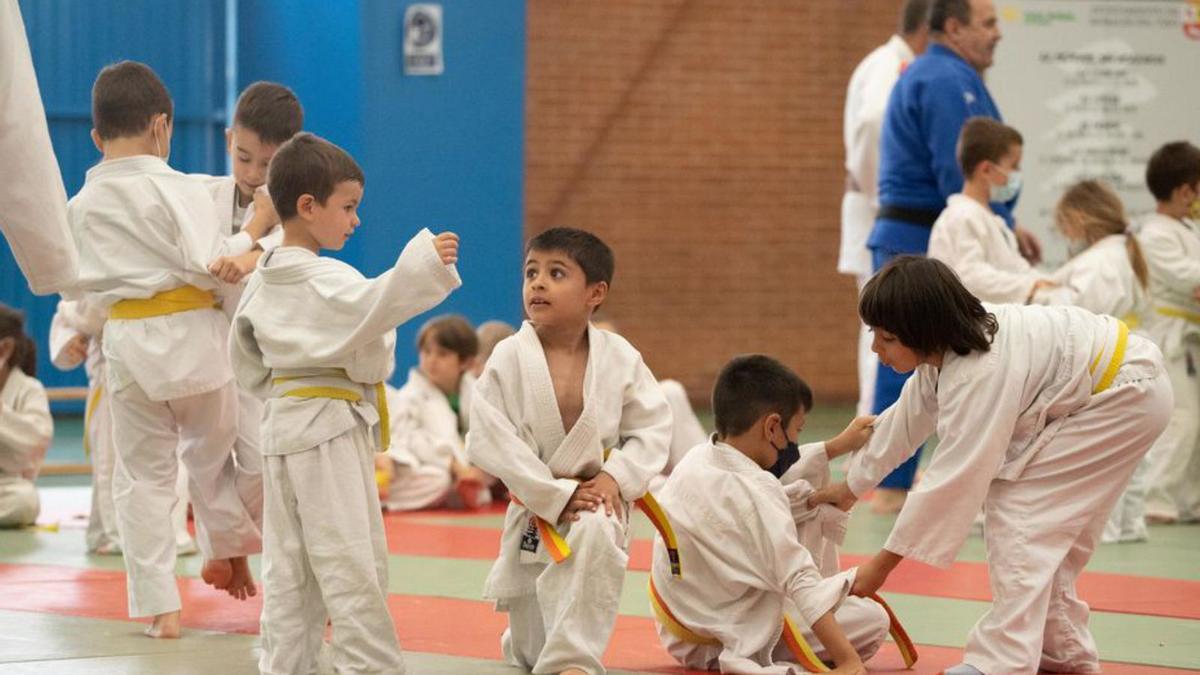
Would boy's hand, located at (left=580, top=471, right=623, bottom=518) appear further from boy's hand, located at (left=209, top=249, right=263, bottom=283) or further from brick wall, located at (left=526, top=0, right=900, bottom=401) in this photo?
brick wall, located at (left=526, top=0, right=900, bottom=401)

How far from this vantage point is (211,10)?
35.9 ft

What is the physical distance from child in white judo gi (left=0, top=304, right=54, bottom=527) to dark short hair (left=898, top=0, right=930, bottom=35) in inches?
157

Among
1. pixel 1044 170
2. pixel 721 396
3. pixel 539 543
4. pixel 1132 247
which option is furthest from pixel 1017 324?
pixel 1044 170

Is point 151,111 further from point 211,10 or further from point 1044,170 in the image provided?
point 211,10

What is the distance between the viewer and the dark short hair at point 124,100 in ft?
15.3

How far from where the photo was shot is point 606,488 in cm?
398

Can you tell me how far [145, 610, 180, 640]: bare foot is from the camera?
4.45 m

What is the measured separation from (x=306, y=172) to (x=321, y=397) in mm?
502

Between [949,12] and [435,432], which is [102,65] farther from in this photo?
[949,12]

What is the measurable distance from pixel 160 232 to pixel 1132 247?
12.3 ft

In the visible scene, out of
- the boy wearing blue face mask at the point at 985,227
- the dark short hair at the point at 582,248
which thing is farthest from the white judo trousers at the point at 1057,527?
the boy wearing blue face mask at the point at 985,227

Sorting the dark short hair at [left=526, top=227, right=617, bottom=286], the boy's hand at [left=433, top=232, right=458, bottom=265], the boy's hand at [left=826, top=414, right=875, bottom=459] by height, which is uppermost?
the boy's hand at [left=433, top=232, right=458, bottom=265]

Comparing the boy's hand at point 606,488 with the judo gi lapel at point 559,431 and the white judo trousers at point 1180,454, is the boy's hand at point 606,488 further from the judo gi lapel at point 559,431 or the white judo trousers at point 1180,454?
the white judo trousers at point 1180,454

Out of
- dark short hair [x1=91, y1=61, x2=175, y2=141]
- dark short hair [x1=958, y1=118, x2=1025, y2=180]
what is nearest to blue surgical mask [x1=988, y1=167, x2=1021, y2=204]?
dark short hair [x1=958, y1=118, x2=1025, y2=180]
